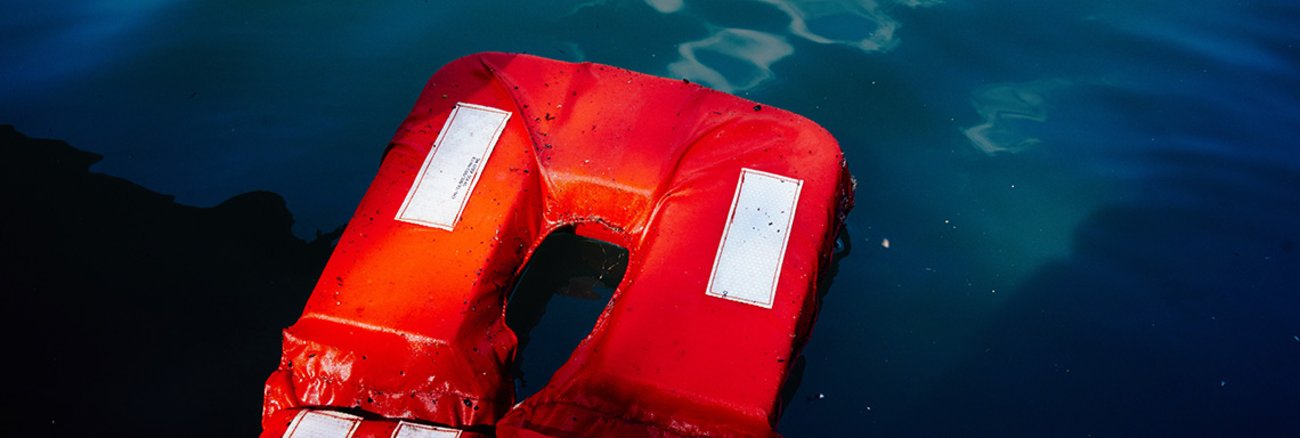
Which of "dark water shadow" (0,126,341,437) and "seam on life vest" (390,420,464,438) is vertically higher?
"seam on life vest" (390,420,464,438)

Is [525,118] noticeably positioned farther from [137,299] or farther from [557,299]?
[137,299]

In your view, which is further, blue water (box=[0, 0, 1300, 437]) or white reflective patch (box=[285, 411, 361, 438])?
blue water (box=[0, 0, 1300, 437])

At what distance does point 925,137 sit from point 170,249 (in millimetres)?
2352

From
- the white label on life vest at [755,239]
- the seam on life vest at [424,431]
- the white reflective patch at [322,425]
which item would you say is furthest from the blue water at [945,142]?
the white reflective patch at [322,425]

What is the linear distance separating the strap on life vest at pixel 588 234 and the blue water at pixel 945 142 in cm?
57

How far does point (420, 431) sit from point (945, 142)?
6.44 ft

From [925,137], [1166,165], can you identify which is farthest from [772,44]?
[1166,165]

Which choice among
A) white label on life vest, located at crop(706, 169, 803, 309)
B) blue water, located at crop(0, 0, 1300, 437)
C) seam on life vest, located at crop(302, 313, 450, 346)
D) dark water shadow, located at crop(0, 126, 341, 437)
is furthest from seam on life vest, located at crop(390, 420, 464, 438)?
blue water, located at crop(0, 0, 1300, 437)

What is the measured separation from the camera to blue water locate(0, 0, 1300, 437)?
2.22 metres

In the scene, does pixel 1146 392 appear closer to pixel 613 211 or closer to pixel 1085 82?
pixel 1085 82

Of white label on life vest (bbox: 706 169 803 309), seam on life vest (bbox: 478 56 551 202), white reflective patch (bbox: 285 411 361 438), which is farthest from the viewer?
seam on life vest (bbox: 478 56 551 202)

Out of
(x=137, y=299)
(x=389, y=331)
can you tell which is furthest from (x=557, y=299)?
(x=137, y=299)

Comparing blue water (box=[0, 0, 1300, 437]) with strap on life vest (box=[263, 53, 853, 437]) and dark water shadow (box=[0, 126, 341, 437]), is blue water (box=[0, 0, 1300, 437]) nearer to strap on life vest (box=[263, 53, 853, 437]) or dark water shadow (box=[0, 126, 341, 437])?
dark water shadow (box=[0, 126, 341, 437])

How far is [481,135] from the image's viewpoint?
6.49 ft
